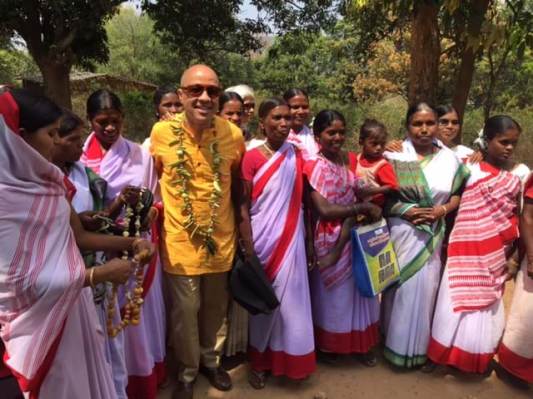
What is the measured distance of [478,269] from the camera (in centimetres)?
303

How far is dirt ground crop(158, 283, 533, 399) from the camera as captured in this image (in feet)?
9.93

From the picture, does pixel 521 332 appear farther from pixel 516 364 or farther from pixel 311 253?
pixel 311 253

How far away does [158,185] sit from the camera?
2.80m

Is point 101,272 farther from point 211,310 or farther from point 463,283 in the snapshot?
point 463,283

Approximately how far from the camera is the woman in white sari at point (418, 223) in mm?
3062

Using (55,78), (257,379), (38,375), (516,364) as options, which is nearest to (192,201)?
(38,375)

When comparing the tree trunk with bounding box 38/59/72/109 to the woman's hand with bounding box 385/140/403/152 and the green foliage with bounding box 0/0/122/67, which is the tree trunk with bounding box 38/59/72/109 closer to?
the green foliage with bounding box 0/0/122/67

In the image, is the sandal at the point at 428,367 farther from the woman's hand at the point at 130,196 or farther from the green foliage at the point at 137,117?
the green foliage at the point at 137,117

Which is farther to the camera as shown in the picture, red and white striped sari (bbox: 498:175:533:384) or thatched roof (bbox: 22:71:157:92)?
thatched roof (bbox: 22:71:157:92)

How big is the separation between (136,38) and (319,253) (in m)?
34.6

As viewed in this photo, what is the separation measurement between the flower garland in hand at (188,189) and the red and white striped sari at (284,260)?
30 centimetres

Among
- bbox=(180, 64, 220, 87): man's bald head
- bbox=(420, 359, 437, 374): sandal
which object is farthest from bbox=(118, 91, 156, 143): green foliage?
bbox=(420, 359, 437, 374): sandal

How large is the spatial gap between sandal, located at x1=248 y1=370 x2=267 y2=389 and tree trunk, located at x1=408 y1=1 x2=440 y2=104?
396cm

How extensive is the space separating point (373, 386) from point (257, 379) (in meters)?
0.85
